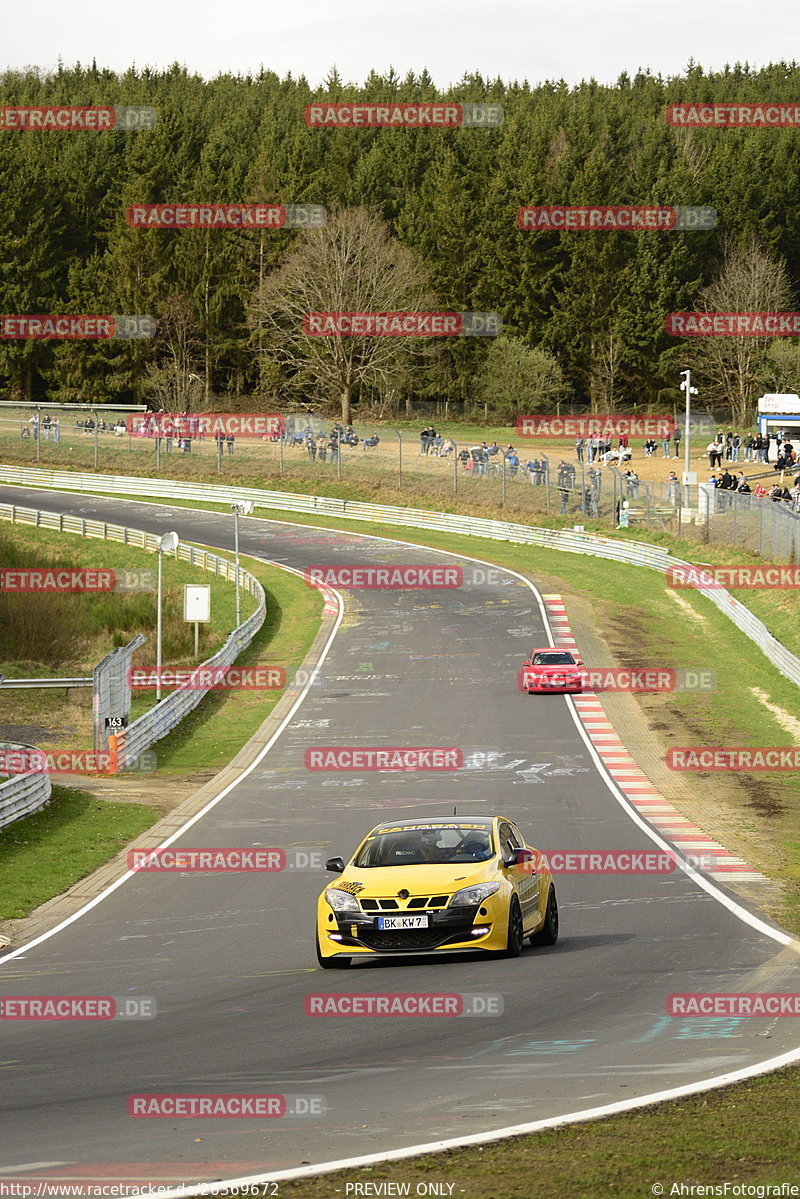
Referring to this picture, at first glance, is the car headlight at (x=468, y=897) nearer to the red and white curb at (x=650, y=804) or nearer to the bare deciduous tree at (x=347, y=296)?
the red and white curb at (x=650, y=804)

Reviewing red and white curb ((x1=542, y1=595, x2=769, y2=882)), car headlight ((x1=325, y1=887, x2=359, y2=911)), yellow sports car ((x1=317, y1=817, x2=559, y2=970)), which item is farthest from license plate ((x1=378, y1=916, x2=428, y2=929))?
red and white curb ((x1=542, y1=595, x2=769, y2=882))

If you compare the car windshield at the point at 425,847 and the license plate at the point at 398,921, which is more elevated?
the car windshield at the point at 425,847

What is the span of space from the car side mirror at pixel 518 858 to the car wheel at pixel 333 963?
1824 mm

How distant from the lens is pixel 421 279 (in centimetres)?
10906

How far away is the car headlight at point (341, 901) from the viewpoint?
570 inches

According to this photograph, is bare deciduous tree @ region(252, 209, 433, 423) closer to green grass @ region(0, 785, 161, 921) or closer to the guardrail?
the guardrail

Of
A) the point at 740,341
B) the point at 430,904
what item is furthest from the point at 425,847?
the point at 740,341

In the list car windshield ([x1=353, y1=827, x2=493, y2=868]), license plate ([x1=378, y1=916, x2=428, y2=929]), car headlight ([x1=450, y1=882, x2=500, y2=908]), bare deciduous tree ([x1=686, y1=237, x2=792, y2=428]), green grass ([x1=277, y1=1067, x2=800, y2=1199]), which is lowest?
license plate ([x1=378, y1=916, x2=428, y2=929])

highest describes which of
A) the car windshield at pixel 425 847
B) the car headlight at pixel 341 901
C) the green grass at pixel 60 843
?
the car windshield at pixel 425 847

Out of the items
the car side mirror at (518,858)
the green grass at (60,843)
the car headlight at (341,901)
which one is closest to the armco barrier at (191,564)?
the green grass at (60,843)

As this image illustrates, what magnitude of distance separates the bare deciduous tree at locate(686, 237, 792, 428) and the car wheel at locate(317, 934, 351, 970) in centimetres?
9684

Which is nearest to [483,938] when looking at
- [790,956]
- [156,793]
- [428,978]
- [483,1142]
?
[428,978]

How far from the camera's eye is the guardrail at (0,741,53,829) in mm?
Answer: 26153

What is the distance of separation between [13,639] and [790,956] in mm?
49637
